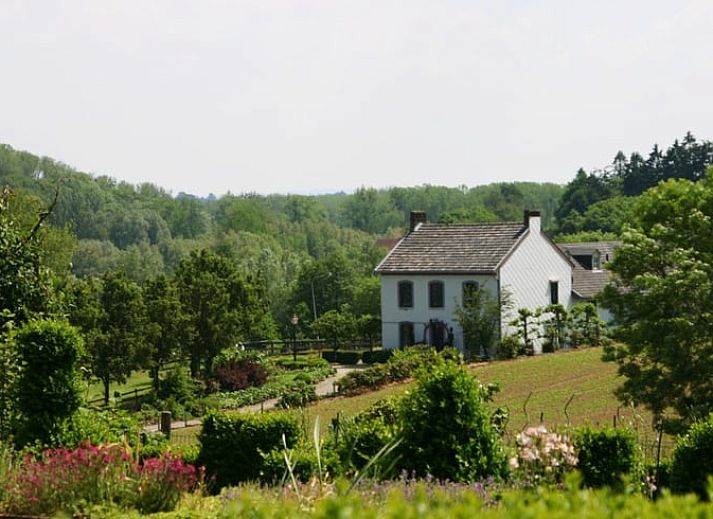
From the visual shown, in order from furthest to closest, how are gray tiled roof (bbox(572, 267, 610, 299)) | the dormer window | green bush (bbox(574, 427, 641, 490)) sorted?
the dormer window
gray tiled roof (bbox(572, 267, 610, 299))
green bush (bbox(574, 427, 641, 490))

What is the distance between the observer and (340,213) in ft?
647

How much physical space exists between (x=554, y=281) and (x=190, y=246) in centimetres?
7886

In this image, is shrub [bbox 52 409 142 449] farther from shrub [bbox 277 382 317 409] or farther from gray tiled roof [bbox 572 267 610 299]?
gray tiled roof [bbox 572 267 610 299]

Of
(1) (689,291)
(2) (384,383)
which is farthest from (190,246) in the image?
(1) (689,291)

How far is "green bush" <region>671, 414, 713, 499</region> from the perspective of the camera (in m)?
12.4

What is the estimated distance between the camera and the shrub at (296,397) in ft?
119

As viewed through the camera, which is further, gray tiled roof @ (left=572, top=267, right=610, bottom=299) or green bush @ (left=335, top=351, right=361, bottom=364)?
gray tiled roof @ (left=572, top=267, right=610, bottom=299)

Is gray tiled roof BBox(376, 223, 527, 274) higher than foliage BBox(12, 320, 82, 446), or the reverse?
gray tiled roof BBox(376, 223, 527, 274)

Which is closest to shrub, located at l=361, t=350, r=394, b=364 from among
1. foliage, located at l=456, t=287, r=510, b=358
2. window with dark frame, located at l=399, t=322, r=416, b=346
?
window with dark frame, located at l=399, t=322, r=416, b=346

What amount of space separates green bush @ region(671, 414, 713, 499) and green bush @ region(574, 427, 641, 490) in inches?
23.3

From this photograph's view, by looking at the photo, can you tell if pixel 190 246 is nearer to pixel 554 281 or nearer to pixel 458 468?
pixel 554 281

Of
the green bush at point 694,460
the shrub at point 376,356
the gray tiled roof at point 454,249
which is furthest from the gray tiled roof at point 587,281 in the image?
the green bush at point 694,460

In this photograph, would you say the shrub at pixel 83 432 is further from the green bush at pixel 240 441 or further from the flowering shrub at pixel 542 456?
the flowering shrub at pixel 542 456

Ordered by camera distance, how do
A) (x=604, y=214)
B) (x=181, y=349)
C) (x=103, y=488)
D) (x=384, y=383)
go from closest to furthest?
(x=103, y=488), (x=384, y=383), (x=181, y=349), (x=604, y=214)
